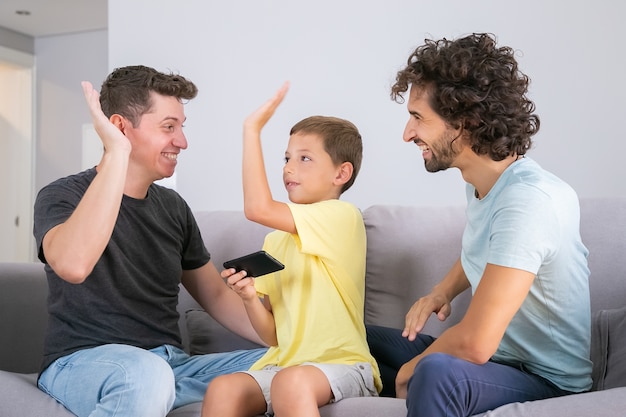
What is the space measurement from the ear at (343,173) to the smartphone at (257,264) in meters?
0.38

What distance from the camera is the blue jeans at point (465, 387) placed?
1382 mm

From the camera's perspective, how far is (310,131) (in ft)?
6.66

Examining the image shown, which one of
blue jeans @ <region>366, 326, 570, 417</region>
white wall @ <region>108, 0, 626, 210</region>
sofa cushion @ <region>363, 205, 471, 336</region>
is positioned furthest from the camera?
white wall @ <region>108, 0, 626, 210</region>

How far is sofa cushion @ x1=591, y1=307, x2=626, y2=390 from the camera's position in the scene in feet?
5.81

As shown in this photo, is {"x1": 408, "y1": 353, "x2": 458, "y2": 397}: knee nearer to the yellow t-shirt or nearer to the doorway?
the yellow t-shirt

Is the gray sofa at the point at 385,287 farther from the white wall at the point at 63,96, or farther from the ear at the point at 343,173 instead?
the white wall at the point at 63,96

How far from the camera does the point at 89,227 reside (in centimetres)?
168

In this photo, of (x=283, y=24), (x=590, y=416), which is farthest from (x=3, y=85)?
(x=590, y=416)

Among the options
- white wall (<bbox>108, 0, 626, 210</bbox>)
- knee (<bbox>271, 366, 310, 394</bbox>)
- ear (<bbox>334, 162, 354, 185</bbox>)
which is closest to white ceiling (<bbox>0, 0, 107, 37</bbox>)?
white wall (<bbox>108, 0, 626, 210</bbox>)

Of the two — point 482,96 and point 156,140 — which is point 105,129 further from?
point 482,96

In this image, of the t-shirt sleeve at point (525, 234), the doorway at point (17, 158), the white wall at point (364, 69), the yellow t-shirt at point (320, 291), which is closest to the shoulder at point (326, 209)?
the yellow t-shirt at point (320, 291)

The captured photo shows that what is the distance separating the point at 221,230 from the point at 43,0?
429cm

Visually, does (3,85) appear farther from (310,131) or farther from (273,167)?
(310,131)

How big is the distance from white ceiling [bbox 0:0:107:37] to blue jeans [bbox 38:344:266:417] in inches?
188
